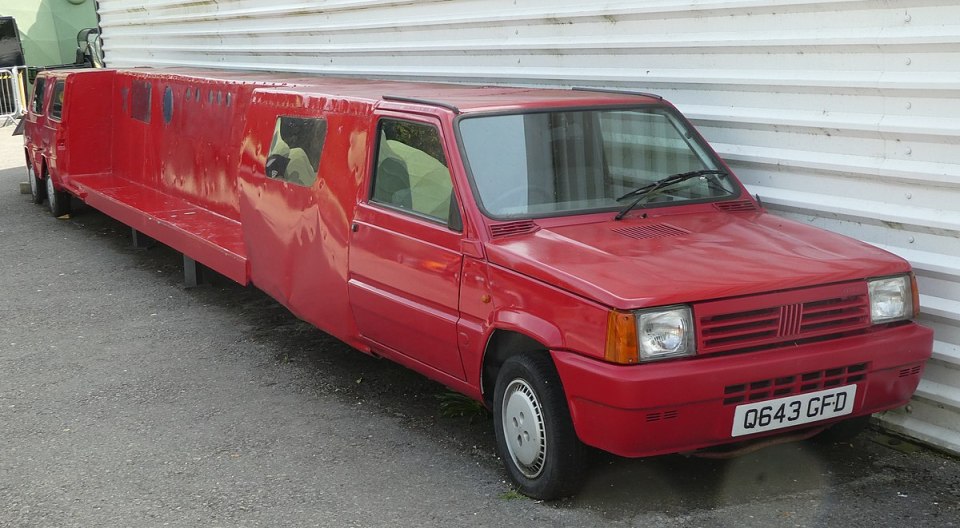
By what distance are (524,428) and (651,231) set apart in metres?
1.04

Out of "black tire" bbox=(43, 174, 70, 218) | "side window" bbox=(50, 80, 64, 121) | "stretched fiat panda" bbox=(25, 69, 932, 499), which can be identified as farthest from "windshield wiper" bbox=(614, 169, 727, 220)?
"black tire" bbox=(43, 174, 70, 218)

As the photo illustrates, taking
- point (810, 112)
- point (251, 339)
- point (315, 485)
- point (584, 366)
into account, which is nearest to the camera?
point (584, 366)

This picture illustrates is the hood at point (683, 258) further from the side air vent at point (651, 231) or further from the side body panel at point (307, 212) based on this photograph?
the side body panel at point (307, 212)

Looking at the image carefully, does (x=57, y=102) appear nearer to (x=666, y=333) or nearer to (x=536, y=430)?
(x=536, y=430)

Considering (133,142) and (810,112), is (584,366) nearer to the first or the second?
(810,112)

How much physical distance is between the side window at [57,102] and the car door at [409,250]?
23.4ft

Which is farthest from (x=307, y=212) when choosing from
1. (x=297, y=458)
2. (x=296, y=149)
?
(x=297, y=458)

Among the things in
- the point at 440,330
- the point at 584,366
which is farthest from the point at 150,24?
the point at 584,366

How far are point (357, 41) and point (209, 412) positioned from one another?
5146 mm

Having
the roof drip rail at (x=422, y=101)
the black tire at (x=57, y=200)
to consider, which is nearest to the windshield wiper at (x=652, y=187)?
the roof drip rail at (x=422, y=101)

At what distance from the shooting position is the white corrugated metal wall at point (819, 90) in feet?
16.4

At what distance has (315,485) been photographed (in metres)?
4.89

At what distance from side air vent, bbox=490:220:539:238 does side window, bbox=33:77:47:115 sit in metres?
9.23

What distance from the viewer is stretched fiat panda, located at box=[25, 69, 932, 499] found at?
4.14 m
